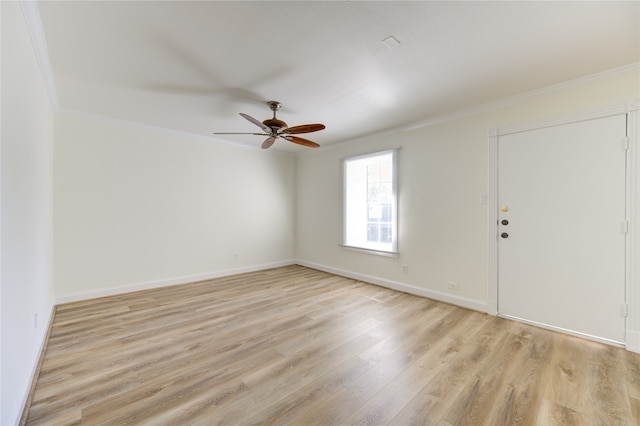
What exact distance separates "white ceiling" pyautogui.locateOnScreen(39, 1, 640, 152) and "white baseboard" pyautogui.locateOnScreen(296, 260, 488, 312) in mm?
2442

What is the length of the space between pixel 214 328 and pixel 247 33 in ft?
8.94

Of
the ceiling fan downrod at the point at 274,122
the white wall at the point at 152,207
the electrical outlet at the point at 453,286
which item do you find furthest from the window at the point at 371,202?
the ceiling fan downrod at the point at 274,122

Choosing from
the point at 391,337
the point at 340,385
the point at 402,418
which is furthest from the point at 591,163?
the point at 340,385

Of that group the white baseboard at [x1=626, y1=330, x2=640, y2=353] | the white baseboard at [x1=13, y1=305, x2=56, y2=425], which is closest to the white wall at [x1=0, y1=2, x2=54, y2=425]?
the white baseboard at [x1=13, y1=305, x2=56, y2=425]

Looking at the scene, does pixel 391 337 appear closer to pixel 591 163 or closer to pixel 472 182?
pixel 472 182

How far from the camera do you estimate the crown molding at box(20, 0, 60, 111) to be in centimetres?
166

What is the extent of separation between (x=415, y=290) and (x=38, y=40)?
466 centimetres

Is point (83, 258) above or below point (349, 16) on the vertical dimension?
below

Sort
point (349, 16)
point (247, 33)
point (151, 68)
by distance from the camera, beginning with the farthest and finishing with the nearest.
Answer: point (151, 68), point (247, 33), point (349, 16)

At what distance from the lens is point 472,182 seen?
130 inches

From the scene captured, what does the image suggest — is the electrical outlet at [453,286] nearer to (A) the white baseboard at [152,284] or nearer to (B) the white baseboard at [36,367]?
(A) the white baseboard at [152,284]

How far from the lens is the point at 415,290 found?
3.84 m

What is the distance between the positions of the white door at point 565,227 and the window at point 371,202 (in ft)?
5.01

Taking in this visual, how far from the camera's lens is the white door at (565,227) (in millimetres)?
2434
